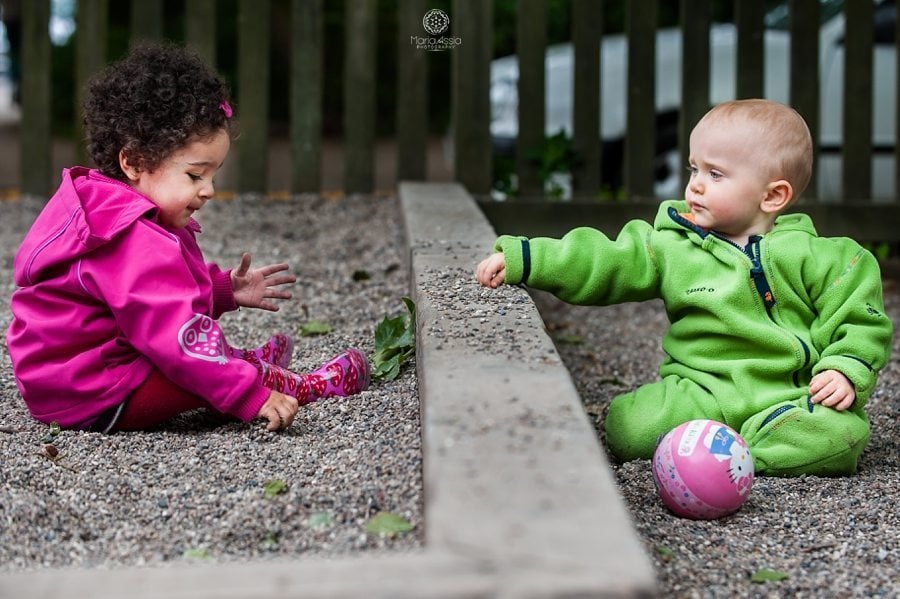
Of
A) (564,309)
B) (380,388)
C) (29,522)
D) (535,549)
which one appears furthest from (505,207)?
(535,549)

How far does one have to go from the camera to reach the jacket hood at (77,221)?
2.64m

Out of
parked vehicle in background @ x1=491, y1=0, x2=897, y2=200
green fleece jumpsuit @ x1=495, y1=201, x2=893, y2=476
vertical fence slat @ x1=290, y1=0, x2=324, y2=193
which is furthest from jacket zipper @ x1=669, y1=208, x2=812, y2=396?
vertical fence slat @ x1=290, y1=0, x2=324, y2=193

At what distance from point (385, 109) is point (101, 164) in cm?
1154

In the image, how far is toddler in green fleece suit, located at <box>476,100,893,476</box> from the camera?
110 inches

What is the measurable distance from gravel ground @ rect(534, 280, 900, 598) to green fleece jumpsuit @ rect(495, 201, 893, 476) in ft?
0.33

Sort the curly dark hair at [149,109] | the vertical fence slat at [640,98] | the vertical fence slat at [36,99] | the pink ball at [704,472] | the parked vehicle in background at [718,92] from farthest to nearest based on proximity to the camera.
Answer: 1. the parked vehicle in background at [718,92]
2. the vertical fence slat at [36,99]
3. the vertical fence slat at [640,98]
4. the curly dark hair at [149,109]
5. the pink ball at [704,472]

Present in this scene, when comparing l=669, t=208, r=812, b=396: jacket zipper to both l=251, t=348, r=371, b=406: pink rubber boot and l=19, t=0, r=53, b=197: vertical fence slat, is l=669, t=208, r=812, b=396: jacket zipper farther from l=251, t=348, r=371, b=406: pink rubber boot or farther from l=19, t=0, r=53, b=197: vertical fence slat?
l=19, t=0, r=53, b=197: vertical fence slat

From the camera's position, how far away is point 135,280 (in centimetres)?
260

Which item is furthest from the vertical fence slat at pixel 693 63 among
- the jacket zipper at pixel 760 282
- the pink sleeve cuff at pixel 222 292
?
the pink sleeve cuff at pixel 222 292

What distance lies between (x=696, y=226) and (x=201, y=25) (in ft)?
11.3

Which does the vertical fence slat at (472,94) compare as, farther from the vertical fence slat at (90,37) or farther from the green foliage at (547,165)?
the vertical fence slat at (90,37)

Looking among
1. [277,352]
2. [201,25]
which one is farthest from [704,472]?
[201,25]

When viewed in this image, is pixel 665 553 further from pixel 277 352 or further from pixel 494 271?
pixel 277 352

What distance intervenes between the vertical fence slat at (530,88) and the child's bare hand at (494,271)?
283 centimetres
